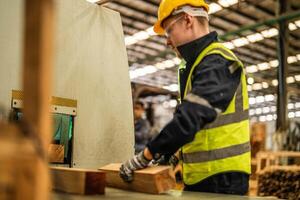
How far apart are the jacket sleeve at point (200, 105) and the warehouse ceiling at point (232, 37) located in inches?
178

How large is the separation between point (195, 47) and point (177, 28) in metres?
0.18

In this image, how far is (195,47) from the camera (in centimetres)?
219

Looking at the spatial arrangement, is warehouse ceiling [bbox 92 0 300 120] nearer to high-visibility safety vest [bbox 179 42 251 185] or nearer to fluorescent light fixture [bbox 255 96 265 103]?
fluorescent light fixture [bbox 255 96 265 103]

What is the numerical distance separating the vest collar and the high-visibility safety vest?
0.12ft

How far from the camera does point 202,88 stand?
186cm

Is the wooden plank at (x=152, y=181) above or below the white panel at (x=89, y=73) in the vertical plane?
below

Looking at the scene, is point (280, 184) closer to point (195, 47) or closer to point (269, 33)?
point (195, 47)

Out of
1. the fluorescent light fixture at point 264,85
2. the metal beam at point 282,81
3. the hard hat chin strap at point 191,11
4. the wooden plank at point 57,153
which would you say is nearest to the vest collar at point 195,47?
the hard hat chin strap at point 191,11

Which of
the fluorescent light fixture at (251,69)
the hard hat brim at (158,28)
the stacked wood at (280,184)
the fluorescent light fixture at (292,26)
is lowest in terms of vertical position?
the stacked wood at (280,184)

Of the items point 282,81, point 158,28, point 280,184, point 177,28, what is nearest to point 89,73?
point 158,28

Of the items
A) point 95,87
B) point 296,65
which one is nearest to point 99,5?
point 95,87

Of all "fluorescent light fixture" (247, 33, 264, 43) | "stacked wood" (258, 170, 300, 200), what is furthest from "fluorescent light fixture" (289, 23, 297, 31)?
"stacked wood" (258, 170, 300, 200)

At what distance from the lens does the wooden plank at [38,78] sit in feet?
2.38

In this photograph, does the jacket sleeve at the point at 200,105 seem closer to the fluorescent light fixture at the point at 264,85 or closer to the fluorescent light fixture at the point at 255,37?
the fluorescent light fixture at the point at 255,37
